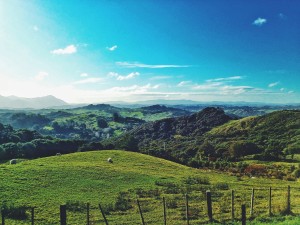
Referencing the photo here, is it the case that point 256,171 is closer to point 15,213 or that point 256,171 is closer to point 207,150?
point 15,213

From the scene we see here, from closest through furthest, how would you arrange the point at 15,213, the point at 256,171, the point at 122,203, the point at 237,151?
the point at 15,213
the point at 122,203
the point at 256,171
the point at 237,151

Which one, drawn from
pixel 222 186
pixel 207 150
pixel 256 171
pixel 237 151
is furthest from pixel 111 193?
pixel 207 150

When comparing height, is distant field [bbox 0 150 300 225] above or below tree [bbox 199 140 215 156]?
above

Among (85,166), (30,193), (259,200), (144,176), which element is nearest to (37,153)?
(85,166)

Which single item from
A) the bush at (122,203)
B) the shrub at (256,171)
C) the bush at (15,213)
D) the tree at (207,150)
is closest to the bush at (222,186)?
the bush at (122,203)

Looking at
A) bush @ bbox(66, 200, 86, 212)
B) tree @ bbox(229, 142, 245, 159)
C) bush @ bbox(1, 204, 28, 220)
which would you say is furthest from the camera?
tree @ bbox(229, 142, 245, 159)

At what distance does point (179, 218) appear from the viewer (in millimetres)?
31312

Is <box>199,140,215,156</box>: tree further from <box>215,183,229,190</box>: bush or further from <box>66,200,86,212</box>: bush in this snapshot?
<box>66,200,86,212</box>: bush

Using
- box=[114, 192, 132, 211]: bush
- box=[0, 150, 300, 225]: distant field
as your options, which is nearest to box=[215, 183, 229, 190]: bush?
box=[0, 150, 300, 225]: distant field

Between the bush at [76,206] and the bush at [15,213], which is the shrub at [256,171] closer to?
the bush at [76,206]

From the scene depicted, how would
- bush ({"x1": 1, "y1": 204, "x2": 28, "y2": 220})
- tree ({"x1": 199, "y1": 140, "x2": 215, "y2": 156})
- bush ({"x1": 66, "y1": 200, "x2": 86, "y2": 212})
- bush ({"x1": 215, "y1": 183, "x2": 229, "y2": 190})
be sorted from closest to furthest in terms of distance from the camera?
bush ({"x1": 1, "y1": 204, "x2": 28, "y2": 220})
bush ({"x1": 66, "y1": 200, "x2": 86, "y2": 212})
bush ({"x1": 215, "y1": 183, "x2": 229, "y2": 190})
tree ({"x1": 199, "y1": 140, "x2": 215, "y2": 156})

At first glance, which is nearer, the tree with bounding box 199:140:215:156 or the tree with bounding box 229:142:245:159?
the tree with bounding box 229:142:245:159

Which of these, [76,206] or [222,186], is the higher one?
[76,206]

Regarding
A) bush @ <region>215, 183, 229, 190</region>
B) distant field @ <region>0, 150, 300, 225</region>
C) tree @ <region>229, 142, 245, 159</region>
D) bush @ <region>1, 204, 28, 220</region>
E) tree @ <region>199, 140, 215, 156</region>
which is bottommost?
tree @ <region>199, 140, 215, 156</region>
